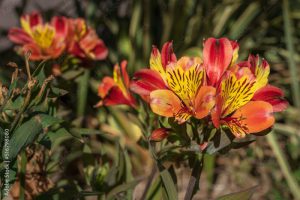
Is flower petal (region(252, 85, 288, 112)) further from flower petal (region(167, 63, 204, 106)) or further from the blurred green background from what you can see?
the blurred green background

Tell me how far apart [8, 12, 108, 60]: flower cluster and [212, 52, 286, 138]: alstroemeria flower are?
1.73ft

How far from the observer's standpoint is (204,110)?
2.50 ft

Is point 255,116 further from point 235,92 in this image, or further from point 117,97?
point 117,97

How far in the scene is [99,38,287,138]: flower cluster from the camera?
78 cm

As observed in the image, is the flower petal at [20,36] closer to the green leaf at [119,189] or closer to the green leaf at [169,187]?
the green leaf at [119,189]

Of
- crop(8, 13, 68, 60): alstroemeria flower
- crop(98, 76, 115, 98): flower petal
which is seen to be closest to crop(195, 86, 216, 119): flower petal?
crop(98, 76, 115, 98): flower petal

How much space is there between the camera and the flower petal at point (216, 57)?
0.81 meters

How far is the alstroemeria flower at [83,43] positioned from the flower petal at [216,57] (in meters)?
0.48

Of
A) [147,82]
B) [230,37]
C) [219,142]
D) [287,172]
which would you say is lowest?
[287,172]

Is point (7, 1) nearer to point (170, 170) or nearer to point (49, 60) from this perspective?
point (49, 60)

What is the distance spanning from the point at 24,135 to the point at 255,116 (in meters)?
0.36

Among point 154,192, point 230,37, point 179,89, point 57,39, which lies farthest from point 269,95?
point 230,37

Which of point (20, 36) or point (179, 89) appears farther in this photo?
point (20, 36)

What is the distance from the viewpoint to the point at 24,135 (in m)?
0.82
